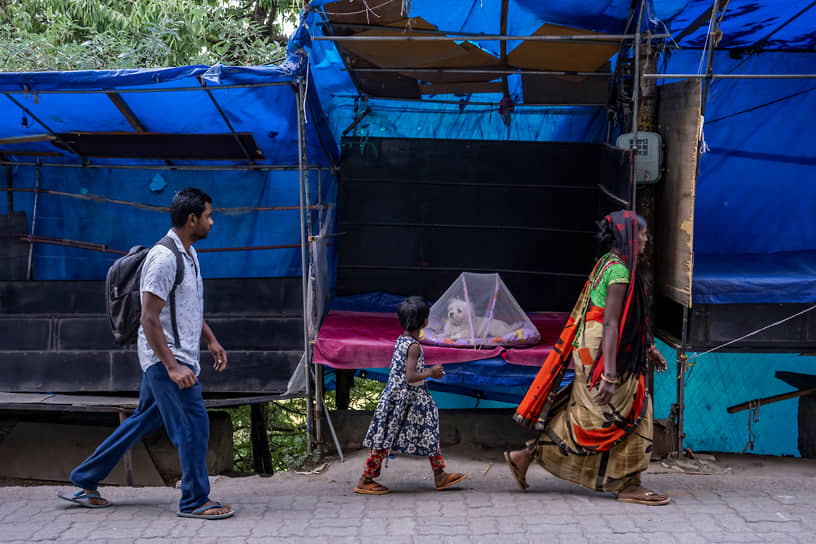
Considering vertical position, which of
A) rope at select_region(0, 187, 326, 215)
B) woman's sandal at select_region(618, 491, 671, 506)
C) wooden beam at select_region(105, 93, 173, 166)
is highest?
wooden beam at select_region(105, 93, 173, 166)

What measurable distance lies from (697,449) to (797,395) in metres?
0.99

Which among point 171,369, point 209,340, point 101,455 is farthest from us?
point 209,340

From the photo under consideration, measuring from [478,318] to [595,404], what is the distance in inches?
69.4

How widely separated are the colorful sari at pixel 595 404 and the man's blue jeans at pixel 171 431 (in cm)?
185

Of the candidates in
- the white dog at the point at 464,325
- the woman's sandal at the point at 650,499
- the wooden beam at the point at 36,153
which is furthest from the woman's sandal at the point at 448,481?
the wooden beam at the point at 36,153

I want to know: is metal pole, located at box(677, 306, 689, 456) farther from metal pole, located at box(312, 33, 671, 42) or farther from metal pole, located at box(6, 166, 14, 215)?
metal pole, located at box(6, 166, 14, 215)

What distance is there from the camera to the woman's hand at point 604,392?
13.3 ft

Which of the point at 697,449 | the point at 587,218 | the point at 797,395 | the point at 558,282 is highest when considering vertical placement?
the point at 587,218

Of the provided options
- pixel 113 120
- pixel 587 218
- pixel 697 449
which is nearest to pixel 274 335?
pixel 113 120

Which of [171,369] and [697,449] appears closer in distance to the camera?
[171,369]

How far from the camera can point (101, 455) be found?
12.9 ft

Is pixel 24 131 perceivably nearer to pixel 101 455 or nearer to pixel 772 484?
pixel 101 455

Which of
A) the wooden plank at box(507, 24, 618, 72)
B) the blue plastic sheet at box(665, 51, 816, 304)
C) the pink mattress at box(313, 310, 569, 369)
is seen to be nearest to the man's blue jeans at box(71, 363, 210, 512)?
the pink mattress at box(313, 310, 569, 369)

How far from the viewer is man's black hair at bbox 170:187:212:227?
3.86 m
